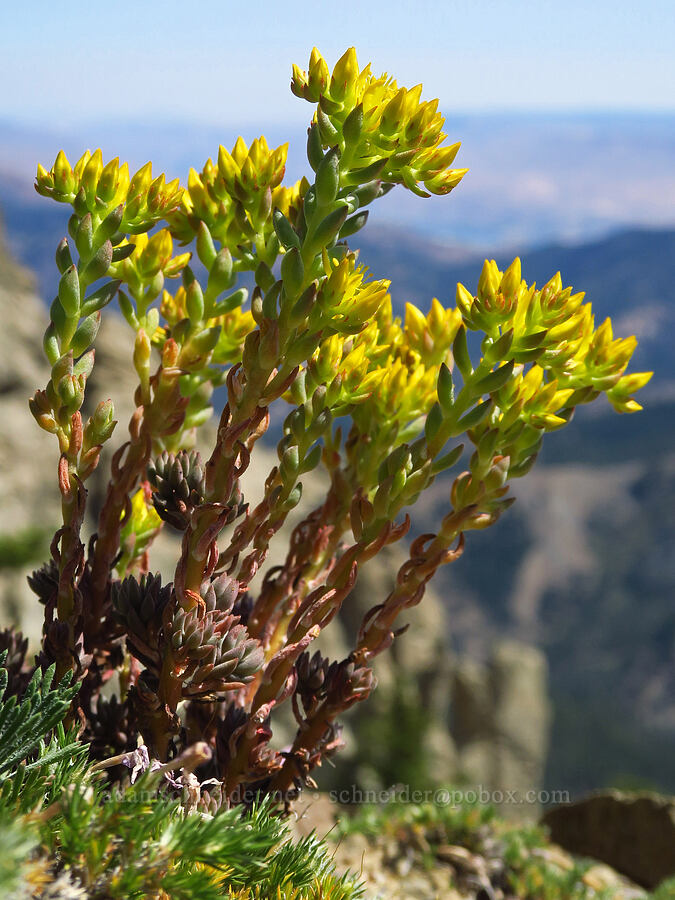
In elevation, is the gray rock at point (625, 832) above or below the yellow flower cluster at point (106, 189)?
below

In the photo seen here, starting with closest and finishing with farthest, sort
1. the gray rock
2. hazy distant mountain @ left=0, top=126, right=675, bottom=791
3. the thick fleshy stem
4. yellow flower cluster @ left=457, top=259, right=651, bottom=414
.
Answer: yellow flower cluster @ left=457, top=259, right=651, bottom=414, the thick fleshy stem, the gray rock, hazy distant mountain @ left=0, top=126, right=675, bottom=791

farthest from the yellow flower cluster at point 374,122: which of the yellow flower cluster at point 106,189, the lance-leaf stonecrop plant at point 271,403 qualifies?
the yellow flower cluster at point 106,189

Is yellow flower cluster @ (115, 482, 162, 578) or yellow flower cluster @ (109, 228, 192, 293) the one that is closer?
yellow flower cluster @ (109, 228, 192, 293)

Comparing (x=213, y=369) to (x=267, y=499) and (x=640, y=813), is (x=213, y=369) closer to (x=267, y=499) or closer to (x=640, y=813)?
(x=267, y=499)

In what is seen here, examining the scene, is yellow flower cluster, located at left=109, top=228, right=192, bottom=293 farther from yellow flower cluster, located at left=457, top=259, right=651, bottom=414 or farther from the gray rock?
Answer: the gray rock

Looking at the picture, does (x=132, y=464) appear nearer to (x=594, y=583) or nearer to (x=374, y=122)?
(x=374, y=122)

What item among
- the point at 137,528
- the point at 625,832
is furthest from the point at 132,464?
the point at 625,832

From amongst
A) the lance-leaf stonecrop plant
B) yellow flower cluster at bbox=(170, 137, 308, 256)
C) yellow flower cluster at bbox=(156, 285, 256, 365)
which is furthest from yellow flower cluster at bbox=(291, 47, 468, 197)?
yellow flower cluster at bbox=(156, 285, 256, 365)

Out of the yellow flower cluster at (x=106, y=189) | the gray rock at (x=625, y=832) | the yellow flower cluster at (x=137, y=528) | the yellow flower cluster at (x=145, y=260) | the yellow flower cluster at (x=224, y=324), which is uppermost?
the yellow flower cluster at (x=106, y=189)

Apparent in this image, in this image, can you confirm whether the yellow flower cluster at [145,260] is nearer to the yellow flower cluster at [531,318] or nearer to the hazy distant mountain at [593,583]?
the yellow flower cluster at [531,318]
